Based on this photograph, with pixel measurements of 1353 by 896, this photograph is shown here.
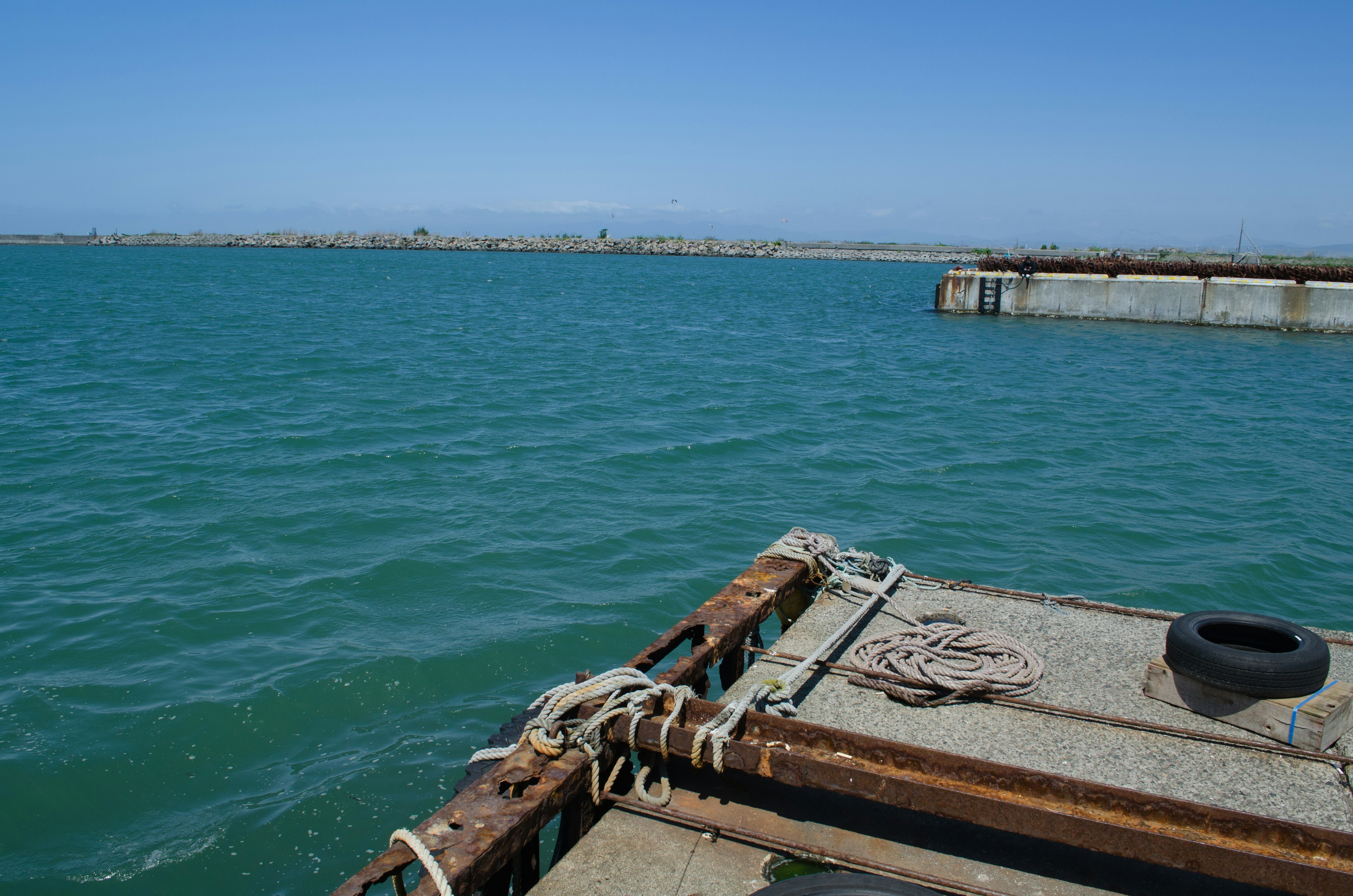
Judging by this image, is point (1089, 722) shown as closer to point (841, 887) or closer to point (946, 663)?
point (946, 663)

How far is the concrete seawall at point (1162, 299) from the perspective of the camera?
31656 mm

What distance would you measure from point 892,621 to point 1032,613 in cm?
104

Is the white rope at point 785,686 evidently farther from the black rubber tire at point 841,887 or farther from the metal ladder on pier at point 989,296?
the metal ladder on pier at point 989,296

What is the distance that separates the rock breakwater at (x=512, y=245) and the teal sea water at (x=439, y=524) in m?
109

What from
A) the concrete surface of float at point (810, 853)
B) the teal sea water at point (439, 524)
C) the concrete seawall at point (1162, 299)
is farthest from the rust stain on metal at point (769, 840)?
the concrete seawall at point (1162, 299)

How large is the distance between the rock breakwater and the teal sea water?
108771 millimetres

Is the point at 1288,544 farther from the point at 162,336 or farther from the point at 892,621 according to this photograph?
the point at 162,336

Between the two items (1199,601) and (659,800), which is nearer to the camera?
(659,800)

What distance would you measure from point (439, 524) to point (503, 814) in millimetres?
7920

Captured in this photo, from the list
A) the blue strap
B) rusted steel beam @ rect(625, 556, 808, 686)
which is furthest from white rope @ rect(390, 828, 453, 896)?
the blue strap

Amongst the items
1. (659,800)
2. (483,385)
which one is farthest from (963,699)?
(483,385)

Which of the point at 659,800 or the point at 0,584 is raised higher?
the point at 659,800

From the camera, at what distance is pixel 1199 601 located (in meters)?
9.14

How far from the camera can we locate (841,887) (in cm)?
308
